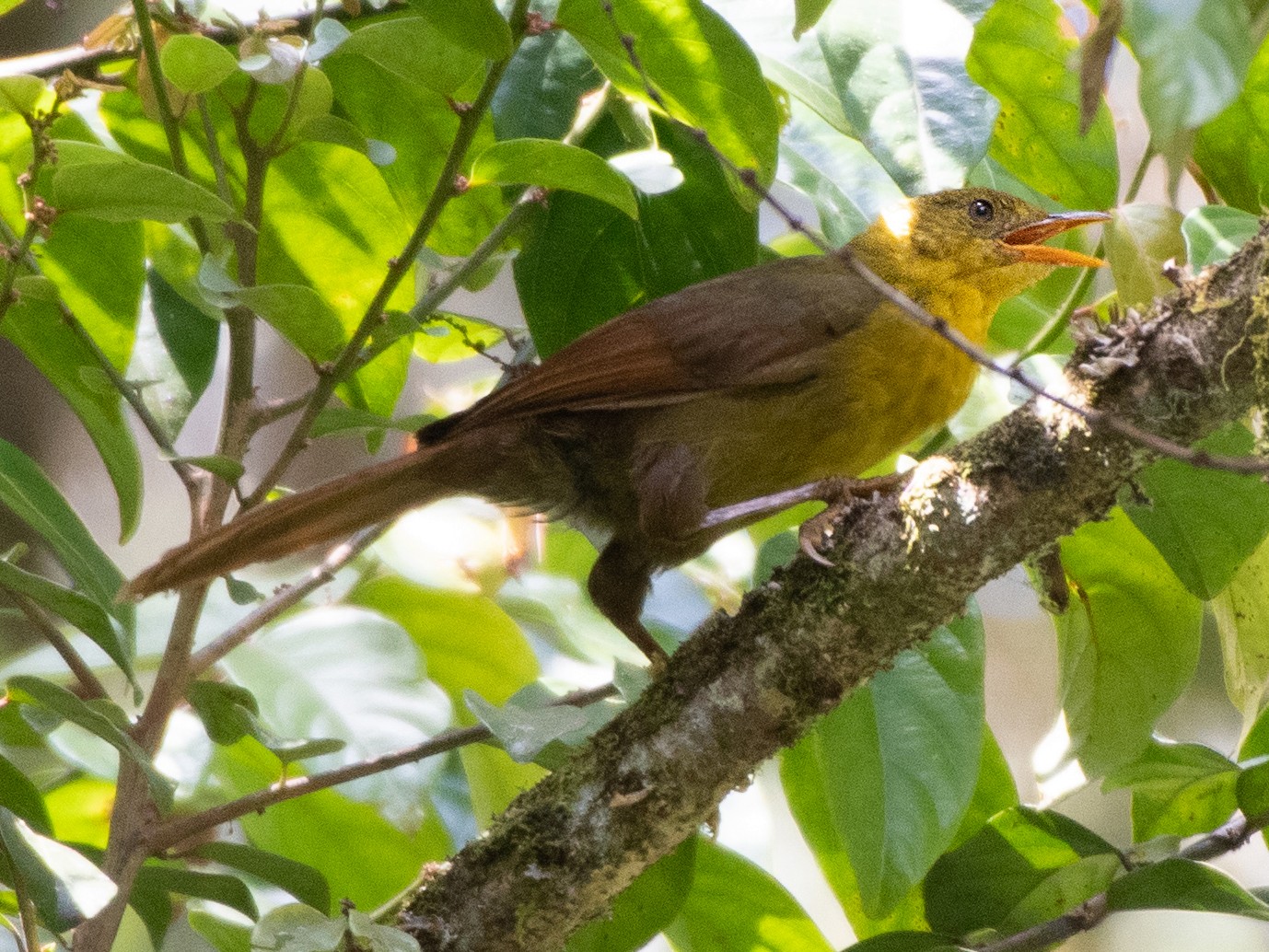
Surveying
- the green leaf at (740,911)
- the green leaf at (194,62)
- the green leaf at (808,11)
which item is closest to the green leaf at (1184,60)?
A: the green leaf at (808,11)

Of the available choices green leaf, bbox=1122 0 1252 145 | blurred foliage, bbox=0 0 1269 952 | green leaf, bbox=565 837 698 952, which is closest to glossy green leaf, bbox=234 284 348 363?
blurred foliage, bbox=0 0 1269 952

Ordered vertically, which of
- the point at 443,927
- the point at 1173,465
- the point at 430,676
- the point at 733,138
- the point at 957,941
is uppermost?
the point at 733,138

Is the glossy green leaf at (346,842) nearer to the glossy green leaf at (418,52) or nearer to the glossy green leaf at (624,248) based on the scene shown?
the glossy green leaf at (624,248)

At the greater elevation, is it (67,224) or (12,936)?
(67,224)

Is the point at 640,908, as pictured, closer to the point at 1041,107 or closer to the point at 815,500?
the point at 815,500

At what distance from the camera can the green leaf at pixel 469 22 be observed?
1.85 m

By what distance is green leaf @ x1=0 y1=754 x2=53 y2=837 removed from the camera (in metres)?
2.06

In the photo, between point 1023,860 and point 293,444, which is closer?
point 293,444

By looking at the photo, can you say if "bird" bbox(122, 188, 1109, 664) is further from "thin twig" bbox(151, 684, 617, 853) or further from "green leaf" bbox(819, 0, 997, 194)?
"green leaf" bbox(819, 0, 997, 194)

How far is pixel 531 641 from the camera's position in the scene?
3156 mm

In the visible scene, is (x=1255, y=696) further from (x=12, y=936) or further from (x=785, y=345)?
(x=12, y=936)

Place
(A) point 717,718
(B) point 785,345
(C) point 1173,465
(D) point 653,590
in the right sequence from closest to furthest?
1. (A) point 717,718
2. (C) point 1173,465
3. (B) point 785,345
4. (D) point 653,590

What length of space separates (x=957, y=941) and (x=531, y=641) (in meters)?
1.23

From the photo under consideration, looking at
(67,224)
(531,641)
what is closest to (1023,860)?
(531,641)
